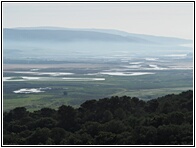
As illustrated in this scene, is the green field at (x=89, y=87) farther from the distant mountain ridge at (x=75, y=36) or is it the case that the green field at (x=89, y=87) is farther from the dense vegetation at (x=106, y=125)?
the distant mountain ridge at (x=75, y=36)

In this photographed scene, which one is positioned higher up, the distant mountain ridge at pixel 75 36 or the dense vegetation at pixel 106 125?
the distant mountain ridge at pixel 75 36

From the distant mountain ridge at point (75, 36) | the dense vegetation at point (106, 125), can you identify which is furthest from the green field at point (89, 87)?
the distant mountain ridge at point (75, 36)

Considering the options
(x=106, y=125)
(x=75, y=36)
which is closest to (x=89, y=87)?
(x=106, y=125)

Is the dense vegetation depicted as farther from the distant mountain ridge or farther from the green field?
the distant mountain ridge

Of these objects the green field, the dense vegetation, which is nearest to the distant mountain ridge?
the green field

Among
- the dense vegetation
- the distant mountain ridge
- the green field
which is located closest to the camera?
the dense vegetation

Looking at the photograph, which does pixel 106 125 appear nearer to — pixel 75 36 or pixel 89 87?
pixel 89 87

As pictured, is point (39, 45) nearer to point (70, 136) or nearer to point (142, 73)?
point (142, 73)

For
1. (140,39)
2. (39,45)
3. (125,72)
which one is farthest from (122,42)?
(125,72)
